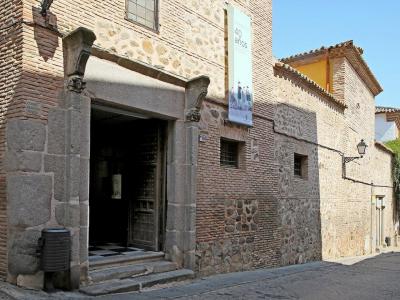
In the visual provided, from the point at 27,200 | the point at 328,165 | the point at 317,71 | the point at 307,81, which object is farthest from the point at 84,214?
the point at 317,71

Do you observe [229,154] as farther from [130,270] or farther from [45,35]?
[45,35]

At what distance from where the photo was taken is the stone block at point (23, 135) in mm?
5395

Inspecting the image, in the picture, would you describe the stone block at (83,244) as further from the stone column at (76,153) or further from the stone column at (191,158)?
the stone column at (191,158)

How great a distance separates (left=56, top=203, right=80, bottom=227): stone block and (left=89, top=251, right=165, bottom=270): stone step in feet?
3.10

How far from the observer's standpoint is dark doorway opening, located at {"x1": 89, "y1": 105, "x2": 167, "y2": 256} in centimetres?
793

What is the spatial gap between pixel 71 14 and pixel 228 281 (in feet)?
15.7

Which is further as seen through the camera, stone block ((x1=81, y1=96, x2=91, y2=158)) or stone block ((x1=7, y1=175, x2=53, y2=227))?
stone block ((x1=81, y1=96, x2=91, y2=158))

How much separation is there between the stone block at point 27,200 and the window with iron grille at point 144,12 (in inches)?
117

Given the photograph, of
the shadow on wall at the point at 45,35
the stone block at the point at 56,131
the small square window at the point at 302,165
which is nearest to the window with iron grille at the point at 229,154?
the small square window at the point at 302,165

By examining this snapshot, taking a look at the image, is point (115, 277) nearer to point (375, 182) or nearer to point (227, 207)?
point (227, 207)

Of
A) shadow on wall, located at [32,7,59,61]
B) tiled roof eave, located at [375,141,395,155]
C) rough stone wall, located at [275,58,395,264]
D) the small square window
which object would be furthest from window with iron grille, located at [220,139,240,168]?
tiled roof eave, located at [375,141,395,155]

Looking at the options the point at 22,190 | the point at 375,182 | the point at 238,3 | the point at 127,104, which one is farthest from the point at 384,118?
the point at 22,190

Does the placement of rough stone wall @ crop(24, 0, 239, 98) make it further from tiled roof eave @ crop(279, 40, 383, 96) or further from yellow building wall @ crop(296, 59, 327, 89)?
yellow building wall @ crop(296, 59, 327, 89)

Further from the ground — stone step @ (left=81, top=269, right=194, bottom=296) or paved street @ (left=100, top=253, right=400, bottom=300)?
stone step @ (left=81, top=269, right=194, bottom=296)
